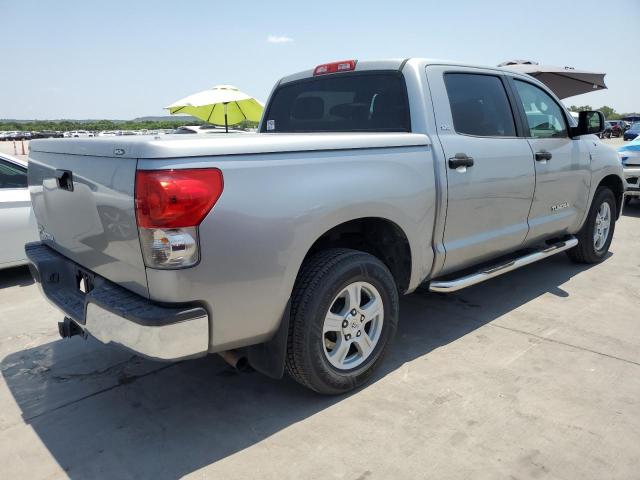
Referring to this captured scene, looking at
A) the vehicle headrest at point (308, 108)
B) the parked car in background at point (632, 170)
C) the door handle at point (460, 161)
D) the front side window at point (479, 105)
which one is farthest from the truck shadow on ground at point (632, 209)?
the vehicle headrest at point (308, 108)

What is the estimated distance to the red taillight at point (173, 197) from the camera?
207 centimetres

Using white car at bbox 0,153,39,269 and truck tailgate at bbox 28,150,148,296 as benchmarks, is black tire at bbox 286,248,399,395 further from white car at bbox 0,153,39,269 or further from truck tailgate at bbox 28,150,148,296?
white car at bbox 0,153,39,269

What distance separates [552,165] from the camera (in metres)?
4.25

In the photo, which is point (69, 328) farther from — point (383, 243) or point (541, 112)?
point (541, 112)

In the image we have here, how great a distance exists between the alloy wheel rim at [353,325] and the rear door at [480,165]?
2.40 ft

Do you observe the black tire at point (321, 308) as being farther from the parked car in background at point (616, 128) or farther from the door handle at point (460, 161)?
the parked car in background at point (616, 128)

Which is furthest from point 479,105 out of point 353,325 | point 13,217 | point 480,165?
point 13,217

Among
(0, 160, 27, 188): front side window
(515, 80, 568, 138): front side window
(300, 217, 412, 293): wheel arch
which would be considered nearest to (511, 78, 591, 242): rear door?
(515, 80, 568, 138): front side window

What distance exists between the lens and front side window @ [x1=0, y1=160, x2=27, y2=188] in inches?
199

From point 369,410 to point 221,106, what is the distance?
14349 millimetres

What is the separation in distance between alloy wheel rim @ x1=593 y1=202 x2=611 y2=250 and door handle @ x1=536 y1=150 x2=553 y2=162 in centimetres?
148

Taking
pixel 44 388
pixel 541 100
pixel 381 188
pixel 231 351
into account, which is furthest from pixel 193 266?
pixel 541 100

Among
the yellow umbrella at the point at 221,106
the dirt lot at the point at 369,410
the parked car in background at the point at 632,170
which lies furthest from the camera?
the yellow umbrella at the point at 221,106

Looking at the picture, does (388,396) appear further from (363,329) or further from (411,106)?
(411,106)
